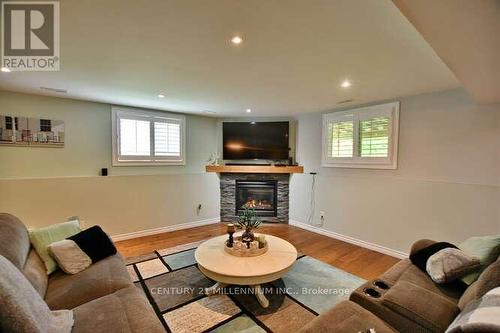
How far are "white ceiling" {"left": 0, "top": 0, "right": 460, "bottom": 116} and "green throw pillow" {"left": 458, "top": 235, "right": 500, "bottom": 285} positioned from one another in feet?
5.05

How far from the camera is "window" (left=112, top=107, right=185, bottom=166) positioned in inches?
152

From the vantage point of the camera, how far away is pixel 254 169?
460cm

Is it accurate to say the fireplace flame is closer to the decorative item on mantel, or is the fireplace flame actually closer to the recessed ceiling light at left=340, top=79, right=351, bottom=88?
the decorative item on mantel

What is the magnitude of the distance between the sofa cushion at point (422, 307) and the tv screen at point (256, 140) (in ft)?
11.5

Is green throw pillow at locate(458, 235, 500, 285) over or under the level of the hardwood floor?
over

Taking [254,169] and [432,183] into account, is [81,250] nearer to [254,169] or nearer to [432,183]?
[254,169]

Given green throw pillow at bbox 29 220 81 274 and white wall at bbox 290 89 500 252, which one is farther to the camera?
white wall at bbox 290 89 500 252

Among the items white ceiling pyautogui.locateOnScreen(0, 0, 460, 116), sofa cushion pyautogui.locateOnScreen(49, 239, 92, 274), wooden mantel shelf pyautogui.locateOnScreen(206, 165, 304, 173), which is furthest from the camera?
wooden mantel shelf pyautogui.locateOnScreen(206, 165, 304, 173)

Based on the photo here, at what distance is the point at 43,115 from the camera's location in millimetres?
3244

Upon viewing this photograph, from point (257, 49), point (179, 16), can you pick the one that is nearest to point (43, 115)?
point (179, 16)

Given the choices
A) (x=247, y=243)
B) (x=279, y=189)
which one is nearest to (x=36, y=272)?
(x=247, y=243)

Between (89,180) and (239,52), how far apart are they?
10.3 feet

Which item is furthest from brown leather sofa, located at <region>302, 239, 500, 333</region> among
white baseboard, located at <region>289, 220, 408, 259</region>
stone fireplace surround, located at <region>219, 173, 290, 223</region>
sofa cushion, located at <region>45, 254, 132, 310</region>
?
stone fireplace surround, located at <region>219, 173, 290, 223</region>

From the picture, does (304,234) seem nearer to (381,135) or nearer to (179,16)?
(381,135)
